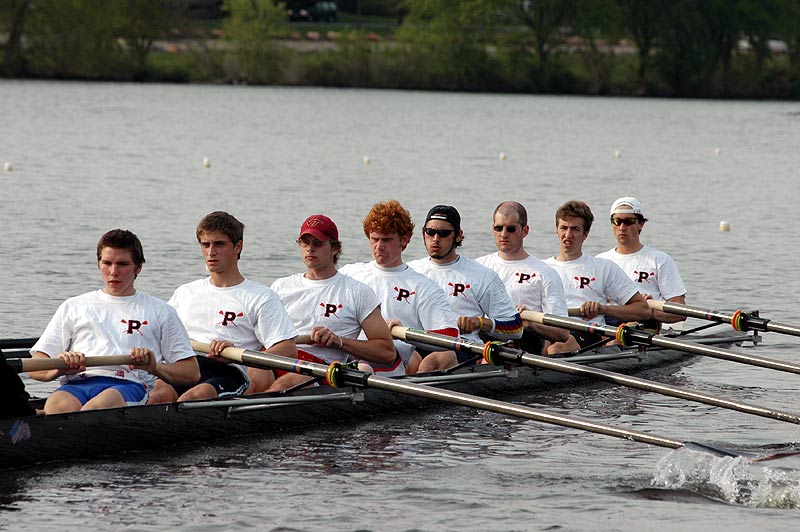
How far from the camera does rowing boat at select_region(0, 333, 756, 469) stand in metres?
8.77

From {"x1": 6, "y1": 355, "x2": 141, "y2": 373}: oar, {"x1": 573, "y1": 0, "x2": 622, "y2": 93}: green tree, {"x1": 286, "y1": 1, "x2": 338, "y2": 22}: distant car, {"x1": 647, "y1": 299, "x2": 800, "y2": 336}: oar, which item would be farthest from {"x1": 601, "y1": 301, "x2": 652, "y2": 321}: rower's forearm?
{"x1": 286, "y1": 1, "x2": 338, "y2": 22}: distant car

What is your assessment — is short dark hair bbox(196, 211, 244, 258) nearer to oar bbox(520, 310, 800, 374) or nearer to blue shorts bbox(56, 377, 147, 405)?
blue shorts bbox(56, 377, 147, 405)

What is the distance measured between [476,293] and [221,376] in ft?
8.58

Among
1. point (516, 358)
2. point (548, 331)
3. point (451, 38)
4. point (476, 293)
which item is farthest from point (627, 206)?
point (451, 38)

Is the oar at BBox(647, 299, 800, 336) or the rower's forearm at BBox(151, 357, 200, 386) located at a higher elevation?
the oar at BBox(647, 299, 800, 336)

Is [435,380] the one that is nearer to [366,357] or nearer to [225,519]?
[366,357]

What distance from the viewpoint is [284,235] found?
75.1 feet

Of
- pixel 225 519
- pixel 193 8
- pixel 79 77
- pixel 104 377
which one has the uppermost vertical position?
pixel 193 8

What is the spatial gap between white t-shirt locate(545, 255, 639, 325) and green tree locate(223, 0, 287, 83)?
61373mm

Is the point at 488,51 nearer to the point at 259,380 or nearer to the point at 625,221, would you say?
the point at 625,221

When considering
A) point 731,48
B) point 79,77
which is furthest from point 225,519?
point 731,48

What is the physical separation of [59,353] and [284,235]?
13925mm

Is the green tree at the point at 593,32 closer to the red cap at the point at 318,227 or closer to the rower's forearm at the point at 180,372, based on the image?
the red cap at the point at 318,227

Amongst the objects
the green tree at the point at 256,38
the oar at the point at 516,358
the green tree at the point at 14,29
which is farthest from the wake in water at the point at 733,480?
the green tree at the point at 256,38
